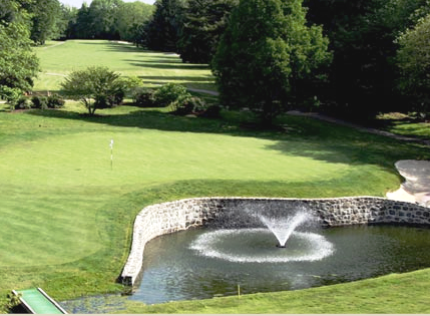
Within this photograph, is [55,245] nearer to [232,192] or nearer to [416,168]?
[232,192]

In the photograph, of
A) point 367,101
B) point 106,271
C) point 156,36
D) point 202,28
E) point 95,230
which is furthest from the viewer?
point 156,36

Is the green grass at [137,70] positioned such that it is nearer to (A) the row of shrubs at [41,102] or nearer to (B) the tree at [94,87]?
(A) the row of shrubs at [41,102]

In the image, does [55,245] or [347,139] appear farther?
[347,139]

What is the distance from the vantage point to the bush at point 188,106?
2347 inches

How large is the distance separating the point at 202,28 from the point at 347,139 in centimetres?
4338

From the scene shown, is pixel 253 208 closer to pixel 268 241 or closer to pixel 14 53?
pixel 268 241

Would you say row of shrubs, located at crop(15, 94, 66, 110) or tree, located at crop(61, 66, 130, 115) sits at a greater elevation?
tree, located at crop(61, 66, 130, 115)

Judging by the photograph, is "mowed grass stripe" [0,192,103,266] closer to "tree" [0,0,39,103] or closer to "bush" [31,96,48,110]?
"tree" [0,0,39,103]

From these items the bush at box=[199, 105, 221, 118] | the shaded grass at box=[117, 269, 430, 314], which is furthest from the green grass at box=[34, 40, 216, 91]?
the shaded grass at box=[117, 269, 430, 314]

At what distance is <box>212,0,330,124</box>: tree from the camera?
5253 cm

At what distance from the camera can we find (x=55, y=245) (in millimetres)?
24516

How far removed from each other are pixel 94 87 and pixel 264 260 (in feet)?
109

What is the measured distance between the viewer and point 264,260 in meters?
26.6

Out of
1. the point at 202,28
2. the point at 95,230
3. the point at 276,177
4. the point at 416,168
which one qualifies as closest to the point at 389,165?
the point at 416,168
